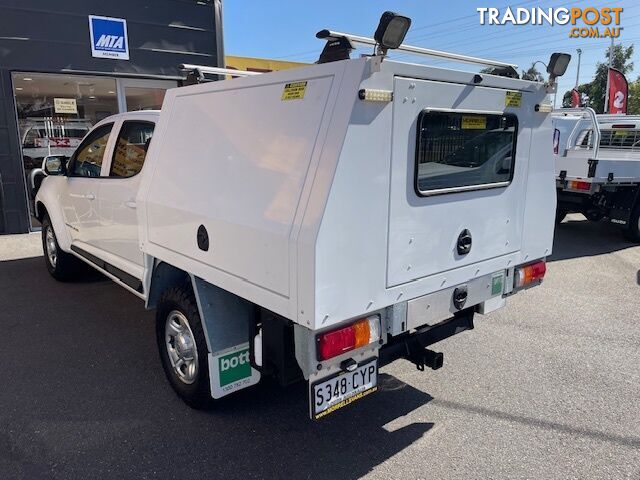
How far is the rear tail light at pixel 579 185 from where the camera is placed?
8070 millimetres

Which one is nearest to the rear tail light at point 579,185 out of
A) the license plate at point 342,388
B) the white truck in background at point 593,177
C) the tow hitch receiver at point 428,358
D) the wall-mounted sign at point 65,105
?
the white truck in background at point 593,177

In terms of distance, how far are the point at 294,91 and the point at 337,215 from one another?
2.20 feet

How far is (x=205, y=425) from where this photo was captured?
3.14 m

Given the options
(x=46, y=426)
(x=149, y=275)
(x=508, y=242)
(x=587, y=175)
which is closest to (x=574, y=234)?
(x=587, y=175)

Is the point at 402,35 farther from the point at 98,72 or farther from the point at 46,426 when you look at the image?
the point at 98,72

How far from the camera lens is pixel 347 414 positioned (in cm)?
328

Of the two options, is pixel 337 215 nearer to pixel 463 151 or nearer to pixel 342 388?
pixel 342 388

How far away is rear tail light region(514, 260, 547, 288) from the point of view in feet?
10.8

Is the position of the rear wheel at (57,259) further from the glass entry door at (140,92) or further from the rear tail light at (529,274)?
the rear tail light at (529,274)

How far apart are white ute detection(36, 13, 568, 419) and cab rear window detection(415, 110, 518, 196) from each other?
10 mm

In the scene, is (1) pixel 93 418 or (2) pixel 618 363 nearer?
(1) pixel 93 418

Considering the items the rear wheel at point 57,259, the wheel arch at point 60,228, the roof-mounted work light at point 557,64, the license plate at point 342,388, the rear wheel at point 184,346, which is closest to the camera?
the license plate at point 342,388

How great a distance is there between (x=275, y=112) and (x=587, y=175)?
716cm

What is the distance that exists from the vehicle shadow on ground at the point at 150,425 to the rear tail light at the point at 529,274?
102 cm
